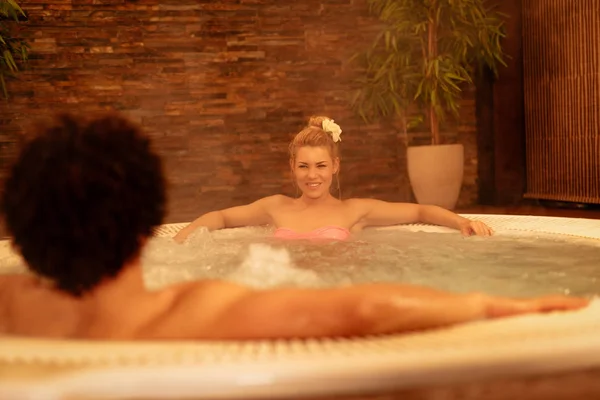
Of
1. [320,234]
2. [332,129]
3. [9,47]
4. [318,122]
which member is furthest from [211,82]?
[320,234]

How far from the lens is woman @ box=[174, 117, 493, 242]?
95.4 inches

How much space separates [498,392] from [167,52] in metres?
4.31

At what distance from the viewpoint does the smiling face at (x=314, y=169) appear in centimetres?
244

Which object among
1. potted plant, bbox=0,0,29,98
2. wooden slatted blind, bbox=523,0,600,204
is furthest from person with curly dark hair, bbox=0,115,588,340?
wooden slatted blind, bbox=523,0,600,204

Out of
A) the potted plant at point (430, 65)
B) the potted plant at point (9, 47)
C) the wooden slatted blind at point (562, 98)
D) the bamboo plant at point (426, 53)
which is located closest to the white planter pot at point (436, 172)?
the potted plant at point (430, 65)

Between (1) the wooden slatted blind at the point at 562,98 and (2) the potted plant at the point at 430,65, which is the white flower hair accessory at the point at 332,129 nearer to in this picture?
(2) the potted plant at the point at 430,65

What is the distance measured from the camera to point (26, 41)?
446 centimetres

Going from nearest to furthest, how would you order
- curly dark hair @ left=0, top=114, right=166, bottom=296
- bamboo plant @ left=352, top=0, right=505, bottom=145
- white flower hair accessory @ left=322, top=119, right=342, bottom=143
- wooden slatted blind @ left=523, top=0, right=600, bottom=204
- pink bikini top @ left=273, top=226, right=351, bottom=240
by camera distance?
curly dark hair @ left=0, top=114, right=166, bottom=296, pink bikini top @ left=273, top=226, right=351, bottom=240, white flower hair accessory @ left=322, top=119, right=342, bottom=143, wooden slatted blind @ left=523, top=0, right=600, bottom=204, bamboo plant @ left=352, top=0, right=505, bottom=145

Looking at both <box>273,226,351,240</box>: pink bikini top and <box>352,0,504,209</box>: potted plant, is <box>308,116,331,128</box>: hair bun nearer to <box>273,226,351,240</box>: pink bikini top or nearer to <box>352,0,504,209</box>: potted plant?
<box>273,226,351,240</box>: pink bikini top

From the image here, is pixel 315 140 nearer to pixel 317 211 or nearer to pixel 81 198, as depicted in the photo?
pixel 317 211

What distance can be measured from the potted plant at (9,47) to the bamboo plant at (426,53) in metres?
2.20

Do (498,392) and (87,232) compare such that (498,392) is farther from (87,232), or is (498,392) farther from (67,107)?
(67,107)

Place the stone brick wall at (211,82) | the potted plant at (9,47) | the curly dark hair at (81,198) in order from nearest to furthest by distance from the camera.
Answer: the curly dark hair at (81,198), the potted plant at (9,47), the stone brick wall at (211,82)

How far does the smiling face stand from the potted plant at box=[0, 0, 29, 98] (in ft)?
7.67
